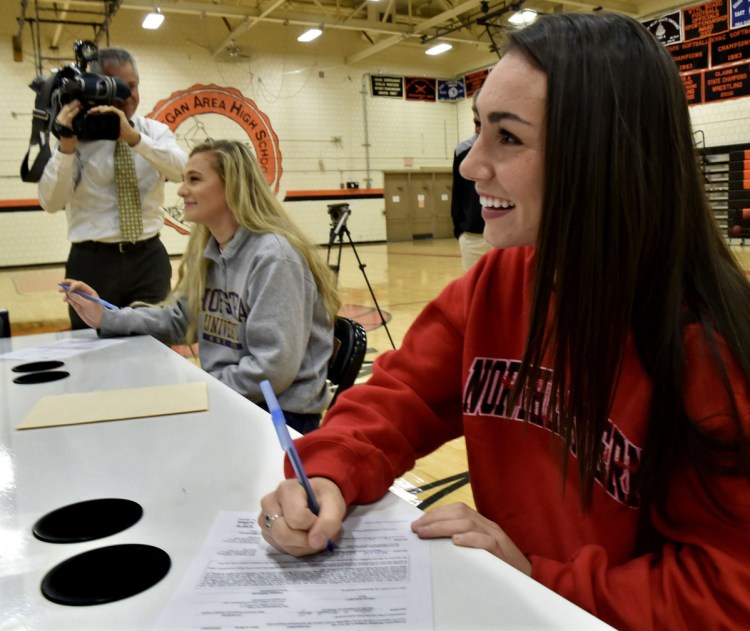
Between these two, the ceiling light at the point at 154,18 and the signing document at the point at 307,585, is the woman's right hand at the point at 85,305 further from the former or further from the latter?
the ceiling light at the point at 154,18

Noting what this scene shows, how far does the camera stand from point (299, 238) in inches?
71.3

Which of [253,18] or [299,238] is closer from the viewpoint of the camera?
[299,238]

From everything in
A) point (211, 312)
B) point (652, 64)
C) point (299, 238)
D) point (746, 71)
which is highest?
point (746, 71)

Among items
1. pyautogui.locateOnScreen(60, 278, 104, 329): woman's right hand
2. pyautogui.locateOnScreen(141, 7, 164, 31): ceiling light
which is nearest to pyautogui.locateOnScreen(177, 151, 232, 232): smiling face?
pyautogui.locateOnScreen(60, 278, 104, 329): woman's right hand

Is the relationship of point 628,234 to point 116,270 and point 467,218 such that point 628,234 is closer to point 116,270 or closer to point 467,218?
point 116,270

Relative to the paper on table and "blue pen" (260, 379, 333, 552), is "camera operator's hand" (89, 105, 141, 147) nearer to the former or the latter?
the paper on table

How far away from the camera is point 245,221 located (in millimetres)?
1808

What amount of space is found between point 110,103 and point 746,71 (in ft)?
29.3

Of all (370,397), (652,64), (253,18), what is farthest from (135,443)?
(253,18)

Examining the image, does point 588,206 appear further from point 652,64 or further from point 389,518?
point 389,518

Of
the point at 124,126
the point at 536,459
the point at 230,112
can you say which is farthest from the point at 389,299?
the point at 230,112

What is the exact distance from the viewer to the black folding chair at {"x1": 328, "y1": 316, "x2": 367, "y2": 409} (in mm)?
1716

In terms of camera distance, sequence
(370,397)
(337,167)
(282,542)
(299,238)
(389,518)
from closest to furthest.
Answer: (282,542)
(389,518)
(370,397)
(299,238)
(337,167)

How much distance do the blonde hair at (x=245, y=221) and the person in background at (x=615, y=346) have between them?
100 centimetres
